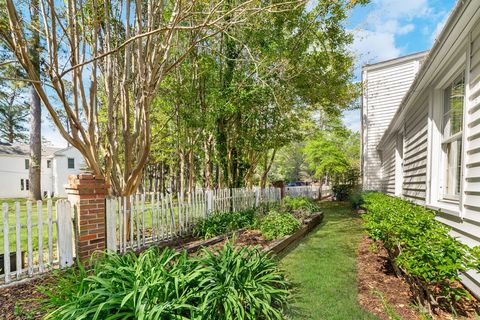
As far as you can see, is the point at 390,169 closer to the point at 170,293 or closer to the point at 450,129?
the point at 450,129

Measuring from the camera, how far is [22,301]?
2.74m

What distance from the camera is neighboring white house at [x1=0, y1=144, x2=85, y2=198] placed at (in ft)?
84.4

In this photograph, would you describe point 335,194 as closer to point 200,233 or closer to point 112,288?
point 200,233

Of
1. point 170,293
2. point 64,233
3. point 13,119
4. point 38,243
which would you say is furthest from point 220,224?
point 13,119

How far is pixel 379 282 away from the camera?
3.60 metres

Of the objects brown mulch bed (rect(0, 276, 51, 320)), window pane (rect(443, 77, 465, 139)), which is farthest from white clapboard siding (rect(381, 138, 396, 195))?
brown mulch bed (rect(0, 276, 51, 320))

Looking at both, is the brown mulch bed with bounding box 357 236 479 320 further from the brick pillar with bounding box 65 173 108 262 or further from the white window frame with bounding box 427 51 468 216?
the brick pillar with bounding box 65 173 108 262

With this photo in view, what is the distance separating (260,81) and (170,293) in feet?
20.9

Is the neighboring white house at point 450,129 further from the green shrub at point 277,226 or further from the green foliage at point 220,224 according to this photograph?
the green foliage at point 220,224

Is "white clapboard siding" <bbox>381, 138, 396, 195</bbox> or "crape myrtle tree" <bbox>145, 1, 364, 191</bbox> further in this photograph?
"white clapboard siding" <bbox>381, 138, 396, 195</bbox>

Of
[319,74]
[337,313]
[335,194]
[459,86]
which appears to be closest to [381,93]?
[319,74]

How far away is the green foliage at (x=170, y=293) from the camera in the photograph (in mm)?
2061

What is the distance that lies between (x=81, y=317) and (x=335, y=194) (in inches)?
676

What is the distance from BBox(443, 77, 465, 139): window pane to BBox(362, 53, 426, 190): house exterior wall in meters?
7.54
